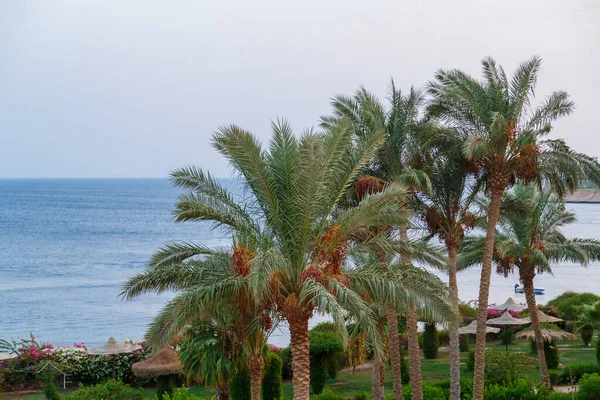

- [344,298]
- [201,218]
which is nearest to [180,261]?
[201,218]

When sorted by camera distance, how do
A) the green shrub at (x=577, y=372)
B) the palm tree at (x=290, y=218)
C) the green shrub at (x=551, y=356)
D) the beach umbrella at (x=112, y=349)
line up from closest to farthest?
1. the palm tree at (x=290, y=218)
2. the green shrub at (x=577, y=372)
3. the beach umbrella at (x=112, y=349)
4. the green shrub at (x=551, y=356)

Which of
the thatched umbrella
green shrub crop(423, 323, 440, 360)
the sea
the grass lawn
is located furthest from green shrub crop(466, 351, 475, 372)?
the thatched umbrella

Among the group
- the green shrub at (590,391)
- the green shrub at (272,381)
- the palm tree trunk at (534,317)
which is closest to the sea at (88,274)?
the green shrub at (272,381)

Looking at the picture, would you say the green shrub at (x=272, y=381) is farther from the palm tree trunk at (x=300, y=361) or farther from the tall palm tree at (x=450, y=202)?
the palm tree trunk at (x=300, y=361)

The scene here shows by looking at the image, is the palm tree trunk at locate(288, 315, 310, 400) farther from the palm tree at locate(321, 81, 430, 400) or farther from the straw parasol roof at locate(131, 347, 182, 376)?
the straw parasol roof at locate(131, 347, 182, 376)

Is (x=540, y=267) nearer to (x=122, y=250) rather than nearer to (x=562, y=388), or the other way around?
(x=562, y=388)

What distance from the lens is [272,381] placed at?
74.0 feet

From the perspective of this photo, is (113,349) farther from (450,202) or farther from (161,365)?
Result: (450,202)

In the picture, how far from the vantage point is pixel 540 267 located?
26219mm

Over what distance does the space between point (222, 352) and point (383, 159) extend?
6816 millimetres

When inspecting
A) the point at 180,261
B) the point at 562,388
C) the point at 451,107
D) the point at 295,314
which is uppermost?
the point at 451,107

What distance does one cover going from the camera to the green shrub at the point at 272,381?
2255cm

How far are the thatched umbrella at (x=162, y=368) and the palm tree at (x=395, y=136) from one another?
21.0 ft

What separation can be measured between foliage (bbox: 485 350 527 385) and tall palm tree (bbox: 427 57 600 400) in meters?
3.25
